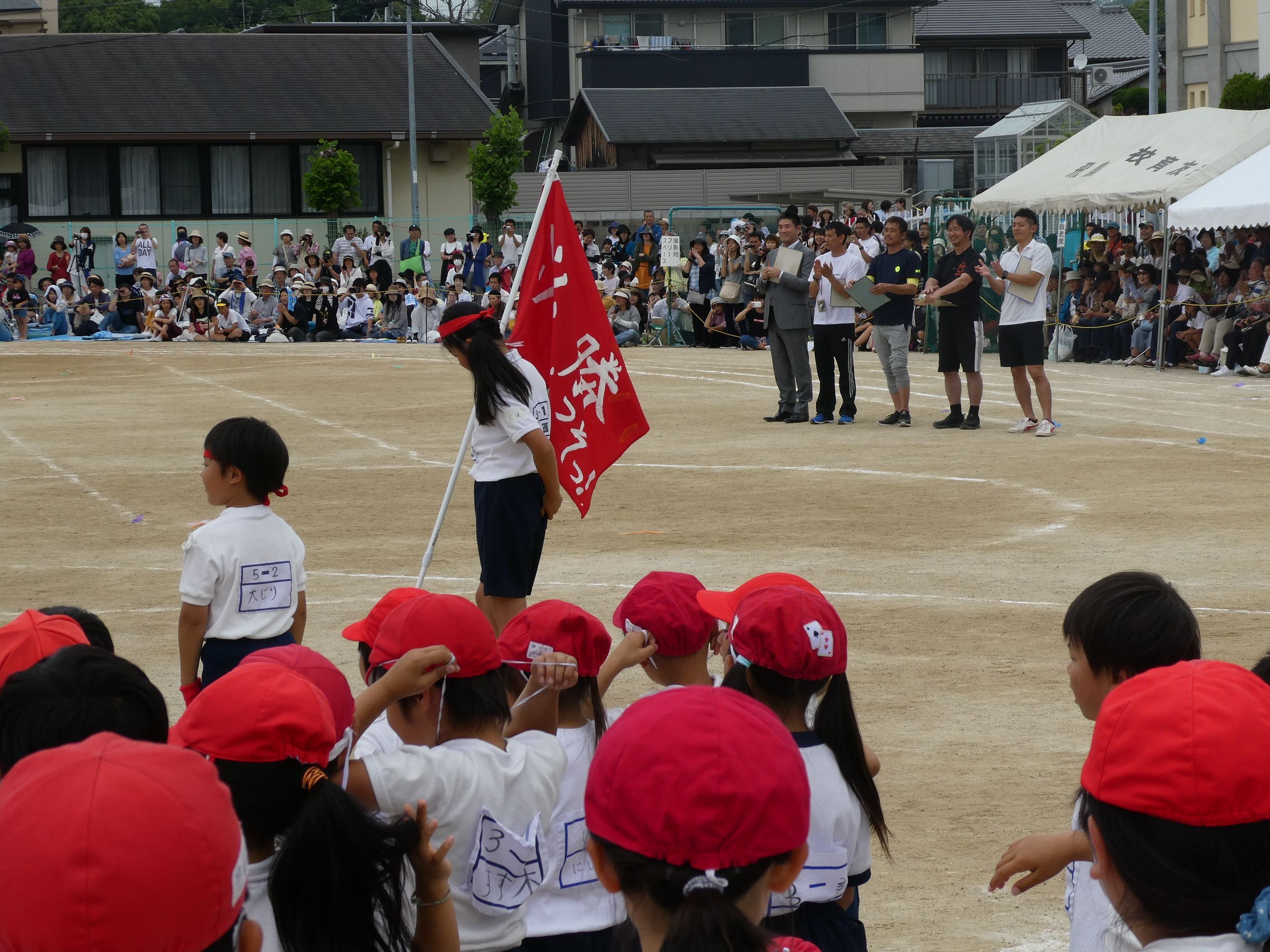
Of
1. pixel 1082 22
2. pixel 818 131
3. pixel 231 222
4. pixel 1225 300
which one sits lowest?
pixel 1225 300

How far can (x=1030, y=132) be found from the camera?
34688 mm

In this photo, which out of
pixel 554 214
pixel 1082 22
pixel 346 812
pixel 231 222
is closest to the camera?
pixel 346 812

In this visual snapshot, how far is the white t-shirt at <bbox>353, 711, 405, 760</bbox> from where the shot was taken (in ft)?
11.0

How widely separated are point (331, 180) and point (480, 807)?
1552 inches

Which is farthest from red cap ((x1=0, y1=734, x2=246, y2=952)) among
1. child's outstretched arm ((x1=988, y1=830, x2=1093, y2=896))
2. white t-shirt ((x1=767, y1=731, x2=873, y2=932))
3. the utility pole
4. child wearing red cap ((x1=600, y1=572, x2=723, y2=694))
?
the utility pole

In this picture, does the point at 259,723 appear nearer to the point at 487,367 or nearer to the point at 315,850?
the point at 315,850

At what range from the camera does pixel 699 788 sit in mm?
2059

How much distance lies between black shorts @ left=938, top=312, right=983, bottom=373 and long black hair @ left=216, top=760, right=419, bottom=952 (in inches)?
497

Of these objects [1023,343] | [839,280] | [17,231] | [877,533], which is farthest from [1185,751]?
[17,231]

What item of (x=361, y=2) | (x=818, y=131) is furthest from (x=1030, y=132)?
(x=361, y=2)

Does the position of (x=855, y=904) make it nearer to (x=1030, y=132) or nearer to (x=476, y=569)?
(x=476, y=569)

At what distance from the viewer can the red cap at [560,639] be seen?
12.0 feet

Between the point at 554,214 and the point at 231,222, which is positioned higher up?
the point at 231,222

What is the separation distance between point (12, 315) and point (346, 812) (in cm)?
3262
